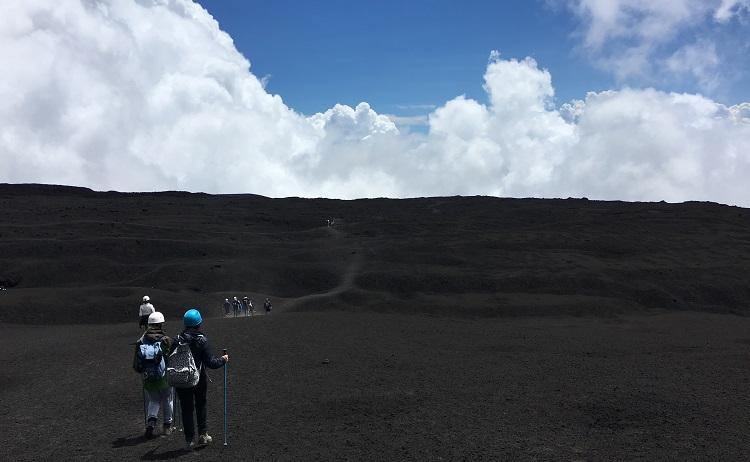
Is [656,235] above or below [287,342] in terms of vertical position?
above

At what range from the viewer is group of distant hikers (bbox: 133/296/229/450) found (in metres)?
9.38

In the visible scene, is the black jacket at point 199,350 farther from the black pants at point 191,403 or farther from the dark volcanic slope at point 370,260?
the dark volcanic slope at point 370,260

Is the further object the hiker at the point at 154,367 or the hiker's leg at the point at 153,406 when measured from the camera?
the hiker's leg at the point at 153,406

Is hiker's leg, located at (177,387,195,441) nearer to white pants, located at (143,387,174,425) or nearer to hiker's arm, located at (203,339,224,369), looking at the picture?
hiker's arm, located at (203,339,224,369)

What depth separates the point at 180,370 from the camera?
934cm

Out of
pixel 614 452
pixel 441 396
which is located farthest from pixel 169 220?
pixel 614 452

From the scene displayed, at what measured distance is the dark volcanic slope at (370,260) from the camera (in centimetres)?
4034

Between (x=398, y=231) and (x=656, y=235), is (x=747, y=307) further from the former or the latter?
(x=398, y=231)

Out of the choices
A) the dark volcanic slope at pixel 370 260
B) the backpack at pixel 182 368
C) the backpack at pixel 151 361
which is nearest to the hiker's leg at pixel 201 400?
the backpack at pixel 182 368

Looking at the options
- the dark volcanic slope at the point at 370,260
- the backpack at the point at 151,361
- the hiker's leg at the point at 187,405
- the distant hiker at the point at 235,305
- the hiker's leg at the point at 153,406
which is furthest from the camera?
the dark volcanic slope at the point at 370,260

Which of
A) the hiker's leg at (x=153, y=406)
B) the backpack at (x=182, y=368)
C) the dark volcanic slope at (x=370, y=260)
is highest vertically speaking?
the dark volcanic slope at (x=370, y=260)

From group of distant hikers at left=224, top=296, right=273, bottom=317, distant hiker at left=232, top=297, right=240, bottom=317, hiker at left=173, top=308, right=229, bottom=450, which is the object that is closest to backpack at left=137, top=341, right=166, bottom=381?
hiker at left=173, top=308, right=229, bottom=450

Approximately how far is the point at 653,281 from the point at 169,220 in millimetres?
46884

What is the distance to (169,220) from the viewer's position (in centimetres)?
6488
